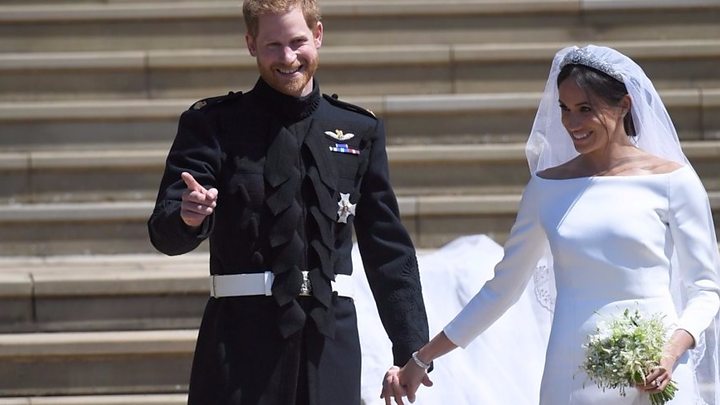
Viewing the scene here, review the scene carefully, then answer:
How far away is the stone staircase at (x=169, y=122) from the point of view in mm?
5891

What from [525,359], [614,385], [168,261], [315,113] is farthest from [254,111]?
[168,261]

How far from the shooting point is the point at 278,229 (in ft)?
11.7

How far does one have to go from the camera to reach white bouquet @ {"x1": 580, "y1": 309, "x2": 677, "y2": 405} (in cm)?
329

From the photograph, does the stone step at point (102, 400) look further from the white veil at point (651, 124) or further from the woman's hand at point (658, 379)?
the woman's hand at point (658, 379)

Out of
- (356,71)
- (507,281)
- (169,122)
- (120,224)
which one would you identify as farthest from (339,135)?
(356,71)

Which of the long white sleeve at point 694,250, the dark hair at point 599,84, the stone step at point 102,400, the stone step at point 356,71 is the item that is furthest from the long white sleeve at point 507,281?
the stone step at point 356,71

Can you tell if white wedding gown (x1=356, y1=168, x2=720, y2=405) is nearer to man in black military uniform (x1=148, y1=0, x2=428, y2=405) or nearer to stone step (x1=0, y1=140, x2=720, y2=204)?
man in black military uniform (x1=148, y1=0, x2=428, y2=405)

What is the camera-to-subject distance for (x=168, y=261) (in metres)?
6.53

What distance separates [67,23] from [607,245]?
478cm

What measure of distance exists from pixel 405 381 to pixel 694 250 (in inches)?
34.9

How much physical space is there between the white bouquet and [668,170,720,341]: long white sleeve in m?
0.14

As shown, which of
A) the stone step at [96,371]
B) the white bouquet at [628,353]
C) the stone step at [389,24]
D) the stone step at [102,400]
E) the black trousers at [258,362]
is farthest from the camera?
the stone step at [389,24]

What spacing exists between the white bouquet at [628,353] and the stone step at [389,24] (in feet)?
14.3

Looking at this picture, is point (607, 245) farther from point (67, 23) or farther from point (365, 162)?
point (67, 23)
